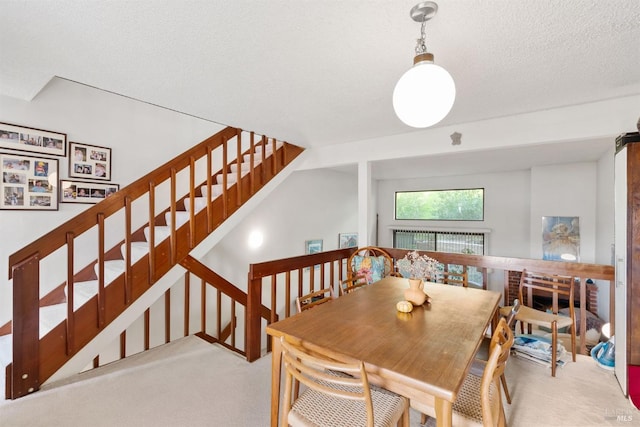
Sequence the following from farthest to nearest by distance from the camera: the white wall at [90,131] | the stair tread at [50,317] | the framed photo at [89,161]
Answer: the framed photo at [89,161] → the white wall at [90,131] → the stair tread at [50,317]

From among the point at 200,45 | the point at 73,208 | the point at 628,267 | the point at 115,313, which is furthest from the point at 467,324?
the point at 73,208

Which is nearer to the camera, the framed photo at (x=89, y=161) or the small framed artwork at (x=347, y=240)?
the framed photo at (x=89, y=161)

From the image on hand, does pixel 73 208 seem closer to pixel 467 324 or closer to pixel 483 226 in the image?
pixel 467 324

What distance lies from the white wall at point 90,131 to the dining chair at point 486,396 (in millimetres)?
3501

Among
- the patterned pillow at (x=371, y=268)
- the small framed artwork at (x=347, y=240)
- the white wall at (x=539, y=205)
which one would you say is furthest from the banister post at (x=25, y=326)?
the white wall at (x=539, y=205)

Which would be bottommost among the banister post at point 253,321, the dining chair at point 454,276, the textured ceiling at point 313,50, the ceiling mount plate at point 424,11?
the banister post at point 253,321

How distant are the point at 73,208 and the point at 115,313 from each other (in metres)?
1.41

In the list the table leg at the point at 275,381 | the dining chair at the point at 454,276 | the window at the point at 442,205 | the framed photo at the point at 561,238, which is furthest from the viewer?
the window at the point at 442,205

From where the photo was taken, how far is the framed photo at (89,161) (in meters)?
2.97

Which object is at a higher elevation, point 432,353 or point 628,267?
point 628,267

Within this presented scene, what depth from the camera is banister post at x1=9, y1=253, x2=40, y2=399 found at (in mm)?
1815

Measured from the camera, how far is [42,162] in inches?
108

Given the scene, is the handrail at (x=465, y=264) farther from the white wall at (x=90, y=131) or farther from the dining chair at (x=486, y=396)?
the white wall at (x=90, y=131)

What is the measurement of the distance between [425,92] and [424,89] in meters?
0.01
